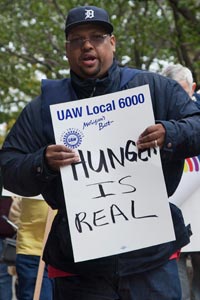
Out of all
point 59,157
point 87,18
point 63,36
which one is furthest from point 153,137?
point 63,36

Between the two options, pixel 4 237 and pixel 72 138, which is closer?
pixel 72 138

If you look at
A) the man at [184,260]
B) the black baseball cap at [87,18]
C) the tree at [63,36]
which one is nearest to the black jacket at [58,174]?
the black baseball cap at [87,18]

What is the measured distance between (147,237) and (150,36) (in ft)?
39.7

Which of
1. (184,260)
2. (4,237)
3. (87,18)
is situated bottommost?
(184,260)

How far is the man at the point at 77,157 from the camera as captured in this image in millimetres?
4520

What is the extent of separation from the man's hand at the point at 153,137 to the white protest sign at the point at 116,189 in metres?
0.05

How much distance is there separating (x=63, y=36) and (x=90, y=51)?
11.7 meters

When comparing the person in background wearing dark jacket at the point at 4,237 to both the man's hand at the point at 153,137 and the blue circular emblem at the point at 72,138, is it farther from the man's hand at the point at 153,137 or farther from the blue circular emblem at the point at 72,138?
the man's hand at the point at 153,137

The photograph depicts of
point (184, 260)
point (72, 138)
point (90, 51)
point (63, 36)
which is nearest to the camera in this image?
point (72, 138)

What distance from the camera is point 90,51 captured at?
4.70 metres

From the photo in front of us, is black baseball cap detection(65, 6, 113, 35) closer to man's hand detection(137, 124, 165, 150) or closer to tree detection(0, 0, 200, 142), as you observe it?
man's hand detection(137, 124, 165, 150)

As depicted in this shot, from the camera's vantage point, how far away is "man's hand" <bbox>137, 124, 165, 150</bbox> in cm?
445

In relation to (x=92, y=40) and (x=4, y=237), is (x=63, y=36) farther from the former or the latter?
(x=92, y=40)

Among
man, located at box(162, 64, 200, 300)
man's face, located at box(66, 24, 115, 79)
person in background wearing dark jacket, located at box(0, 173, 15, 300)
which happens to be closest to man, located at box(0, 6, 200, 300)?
man's face, located at box(66, 24, 115, 79)
